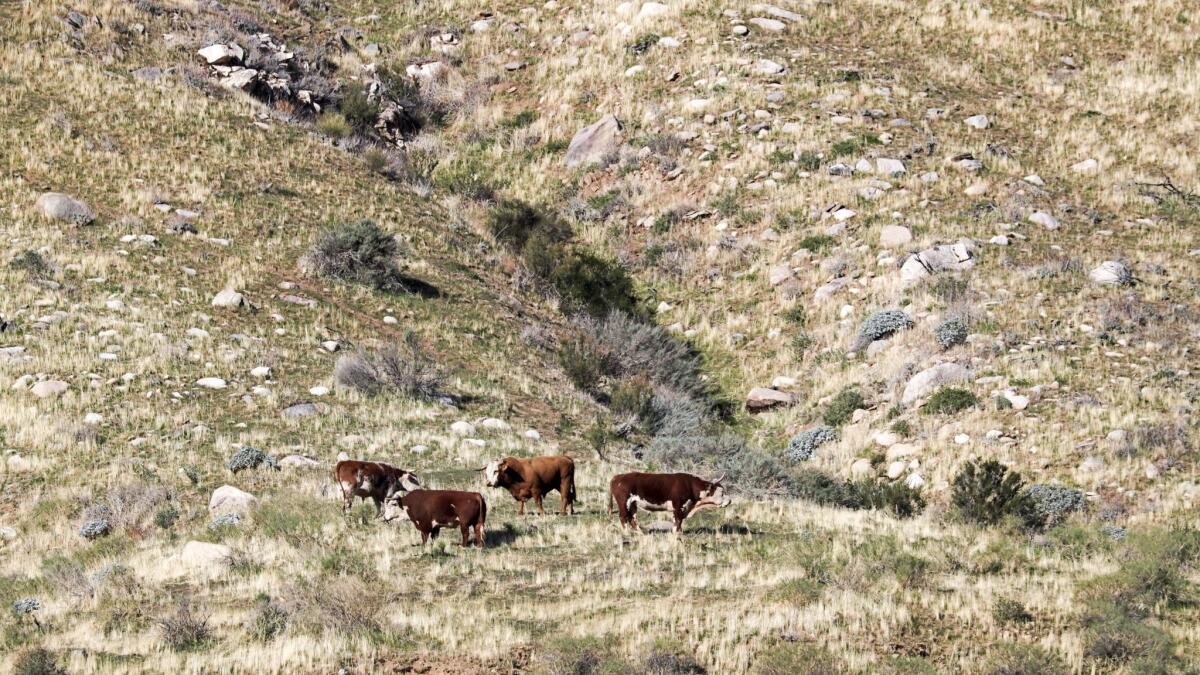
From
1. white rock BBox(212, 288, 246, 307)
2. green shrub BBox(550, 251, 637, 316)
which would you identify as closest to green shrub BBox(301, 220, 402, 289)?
white rock BBox(212, 288, 246, 307)

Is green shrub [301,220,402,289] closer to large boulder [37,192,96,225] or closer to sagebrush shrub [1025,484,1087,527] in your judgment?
→ large boulder [37,192,96,225]

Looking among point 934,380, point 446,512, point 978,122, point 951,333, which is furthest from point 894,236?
point 446,512

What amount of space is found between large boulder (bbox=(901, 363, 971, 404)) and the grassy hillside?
17 centimetres

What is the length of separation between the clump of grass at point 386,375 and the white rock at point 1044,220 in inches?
650

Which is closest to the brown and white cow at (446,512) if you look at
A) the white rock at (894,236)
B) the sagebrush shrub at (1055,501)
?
the sagebrush shrub at (1055,501)

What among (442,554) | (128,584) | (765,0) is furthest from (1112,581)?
(765,0)

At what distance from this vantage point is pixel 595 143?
40.8m

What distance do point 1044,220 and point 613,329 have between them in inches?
461

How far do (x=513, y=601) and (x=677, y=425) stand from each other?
44.9ft

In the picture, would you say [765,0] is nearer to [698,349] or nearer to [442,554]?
[698,349]

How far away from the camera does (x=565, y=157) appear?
41281mm

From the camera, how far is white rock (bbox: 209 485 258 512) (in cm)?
1764

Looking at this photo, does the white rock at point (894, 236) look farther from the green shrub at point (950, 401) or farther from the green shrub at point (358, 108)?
the green shrub at point (358, 108)

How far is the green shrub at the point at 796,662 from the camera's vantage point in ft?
37.6
